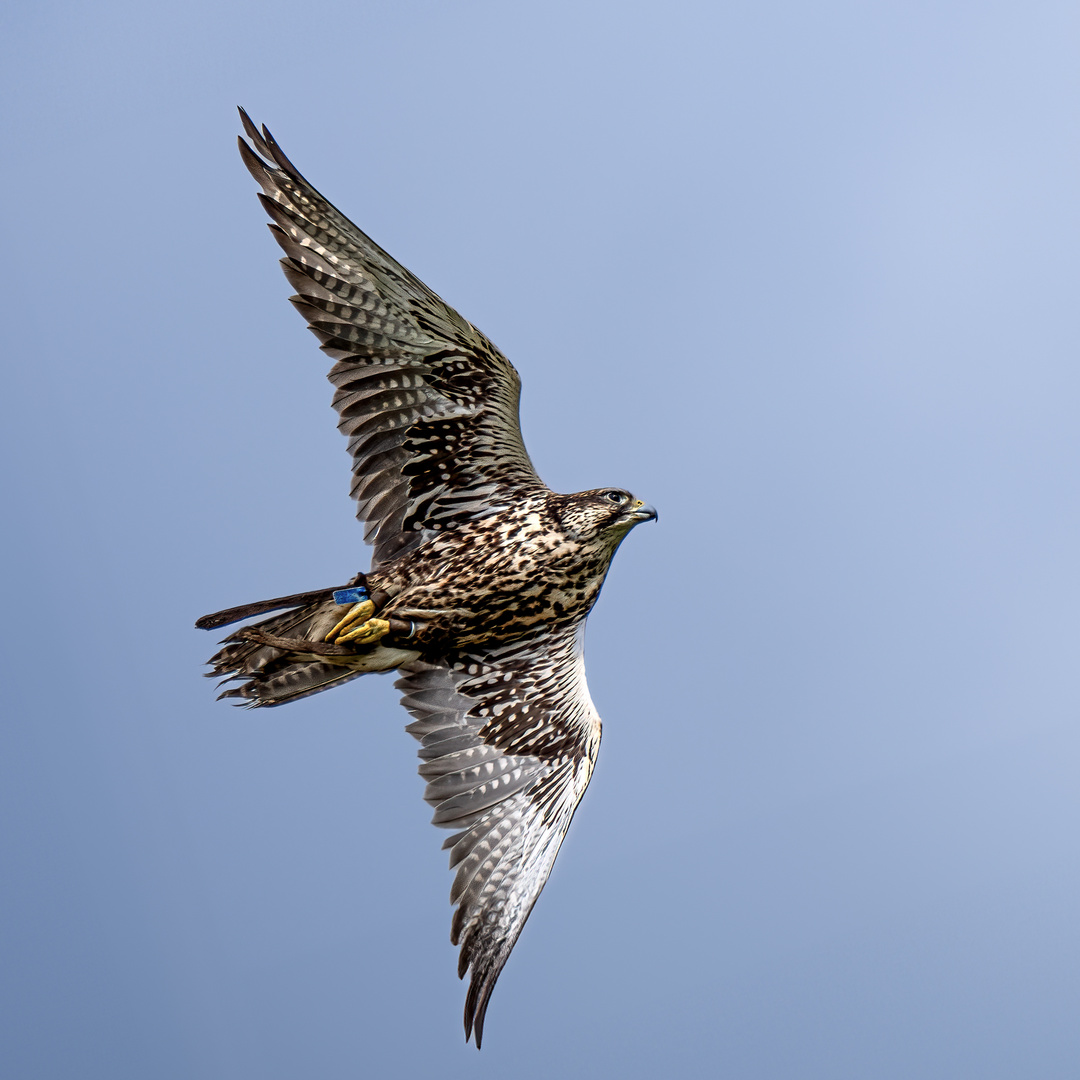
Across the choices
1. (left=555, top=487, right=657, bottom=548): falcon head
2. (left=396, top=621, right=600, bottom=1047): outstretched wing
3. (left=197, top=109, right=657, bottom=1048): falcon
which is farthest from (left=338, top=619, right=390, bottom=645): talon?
(left=555, top=487, right=657, bottom=548): falcon head

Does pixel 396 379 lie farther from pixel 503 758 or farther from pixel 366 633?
pixel 503 758

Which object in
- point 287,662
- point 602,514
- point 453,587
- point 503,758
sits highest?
point 602,514

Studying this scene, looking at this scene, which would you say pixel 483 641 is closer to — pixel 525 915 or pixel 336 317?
pixel 525 915

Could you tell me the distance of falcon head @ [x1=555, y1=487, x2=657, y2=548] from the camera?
4883 mm

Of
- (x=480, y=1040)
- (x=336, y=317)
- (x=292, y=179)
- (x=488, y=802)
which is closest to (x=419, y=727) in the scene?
Answer: (x=488, y=802)

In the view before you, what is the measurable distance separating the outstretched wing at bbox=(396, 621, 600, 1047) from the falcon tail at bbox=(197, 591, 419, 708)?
0.27 metres

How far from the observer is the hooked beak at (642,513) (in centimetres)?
491

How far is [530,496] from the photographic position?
5.12 m

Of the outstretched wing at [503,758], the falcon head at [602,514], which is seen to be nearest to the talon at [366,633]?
the outstretched wing at [503,758]

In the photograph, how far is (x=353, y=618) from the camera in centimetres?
484

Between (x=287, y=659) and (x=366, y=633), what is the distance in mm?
411

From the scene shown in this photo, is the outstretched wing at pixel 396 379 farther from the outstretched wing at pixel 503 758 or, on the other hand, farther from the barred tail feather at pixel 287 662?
the outstretched wing at pixel 503 758

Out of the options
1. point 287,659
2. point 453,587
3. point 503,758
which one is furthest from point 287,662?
point 503,758

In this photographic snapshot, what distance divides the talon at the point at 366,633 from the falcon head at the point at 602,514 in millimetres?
889
